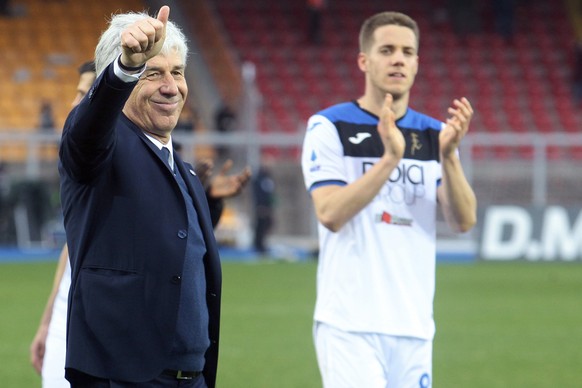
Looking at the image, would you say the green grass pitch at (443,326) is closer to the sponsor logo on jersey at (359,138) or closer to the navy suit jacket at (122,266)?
the sponsor logo on jersey at (359,138)

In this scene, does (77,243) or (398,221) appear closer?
(77,243)

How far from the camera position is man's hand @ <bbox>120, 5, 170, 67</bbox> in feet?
10.3

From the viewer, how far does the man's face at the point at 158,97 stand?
3559mm

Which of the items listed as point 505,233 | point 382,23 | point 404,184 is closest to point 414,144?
point 404,184

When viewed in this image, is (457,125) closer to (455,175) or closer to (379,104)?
(455,175)

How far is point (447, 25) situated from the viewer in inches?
1261

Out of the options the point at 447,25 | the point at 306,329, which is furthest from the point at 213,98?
the point at 306,329

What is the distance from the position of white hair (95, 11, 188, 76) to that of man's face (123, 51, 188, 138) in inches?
1.2

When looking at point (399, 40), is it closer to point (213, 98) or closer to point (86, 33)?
point (213, 98)

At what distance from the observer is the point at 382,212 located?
5.00 m

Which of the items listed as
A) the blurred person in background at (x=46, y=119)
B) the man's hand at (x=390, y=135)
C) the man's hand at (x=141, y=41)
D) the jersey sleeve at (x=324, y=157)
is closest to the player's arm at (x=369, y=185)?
the man's hand at (x=390, y=135)

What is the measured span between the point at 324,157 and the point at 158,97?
5.24 feet

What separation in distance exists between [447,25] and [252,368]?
2285cm

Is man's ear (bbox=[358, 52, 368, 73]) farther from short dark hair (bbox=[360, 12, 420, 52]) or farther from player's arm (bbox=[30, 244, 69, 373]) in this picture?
player's arm (bbox=[30, 244, 69, 373])
